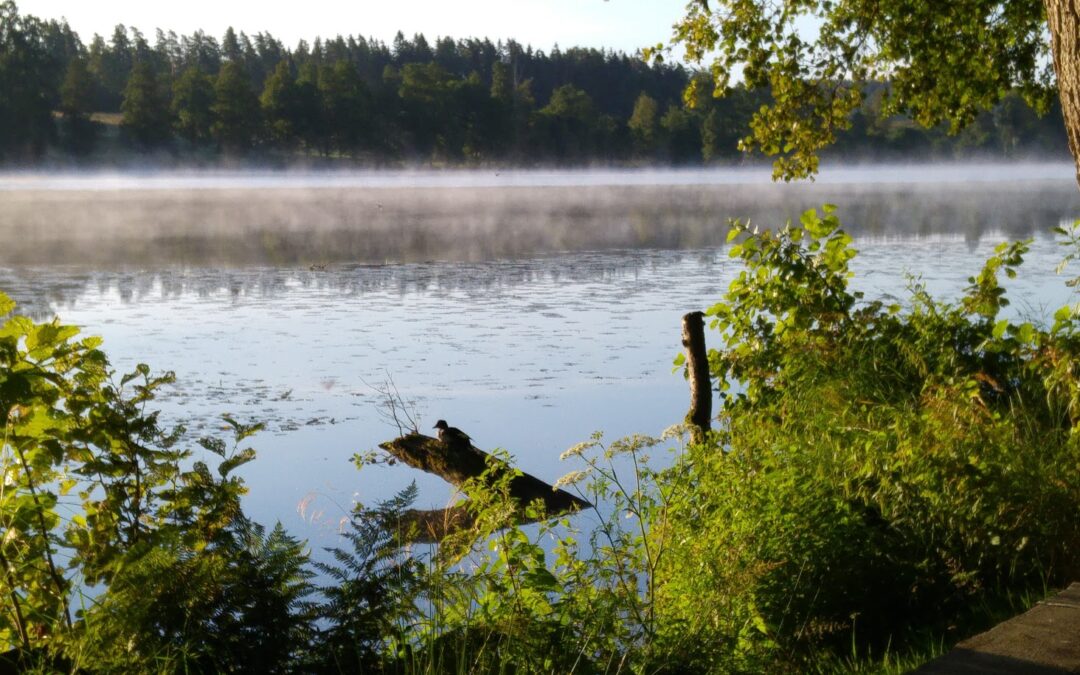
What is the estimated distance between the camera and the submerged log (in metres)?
8.78

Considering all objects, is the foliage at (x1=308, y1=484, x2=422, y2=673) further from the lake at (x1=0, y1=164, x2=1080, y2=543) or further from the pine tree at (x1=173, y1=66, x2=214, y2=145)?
the pine tree at (x1=173, y1=66, x2=214, y2=145)

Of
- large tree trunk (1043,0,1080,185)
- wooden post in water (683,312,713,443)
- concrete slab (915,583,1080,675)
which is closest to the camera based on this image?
concrete slab (915,583,1080,675)

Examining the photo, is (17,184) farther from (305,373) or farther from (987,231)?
(305,373)

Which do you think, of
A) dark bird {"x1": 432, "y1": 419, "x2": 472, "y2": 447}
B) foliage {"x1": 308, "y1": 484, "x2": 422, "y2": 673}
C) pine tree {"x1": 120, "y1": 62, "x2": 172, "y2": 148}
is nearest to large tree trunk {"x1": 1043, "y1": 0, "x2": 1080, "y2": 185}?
foliage {"x1": 308, "y1": 484, "x2": 422, "y2": 673}

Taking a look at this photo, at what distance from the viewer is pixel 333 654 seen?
4.04 m

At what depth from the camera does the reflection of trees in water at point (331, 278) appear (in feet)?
68.4

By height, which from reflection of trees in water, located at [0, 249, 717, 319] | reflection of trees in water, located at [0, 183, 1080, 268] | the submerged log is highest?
the submerged log

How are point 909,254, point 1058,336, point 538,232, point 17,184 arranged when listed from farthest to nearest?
point 17,184 → point 538,232 → point 909,254 → point 1058,336

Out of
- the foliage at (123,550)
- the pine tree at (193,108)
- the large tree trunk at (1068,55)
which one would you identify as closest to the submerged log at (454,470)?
the foliage at (123,550)

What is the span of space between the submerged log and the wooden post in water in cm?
95

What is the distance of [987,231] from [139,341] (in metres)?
21.4

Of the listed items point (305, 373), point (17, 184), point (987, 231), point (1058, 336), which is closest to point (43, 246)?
point (305, 373)

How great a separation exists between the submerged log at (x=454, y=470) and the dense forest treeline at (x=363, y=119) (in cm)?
8696

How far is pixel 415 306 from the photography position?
754 inches
